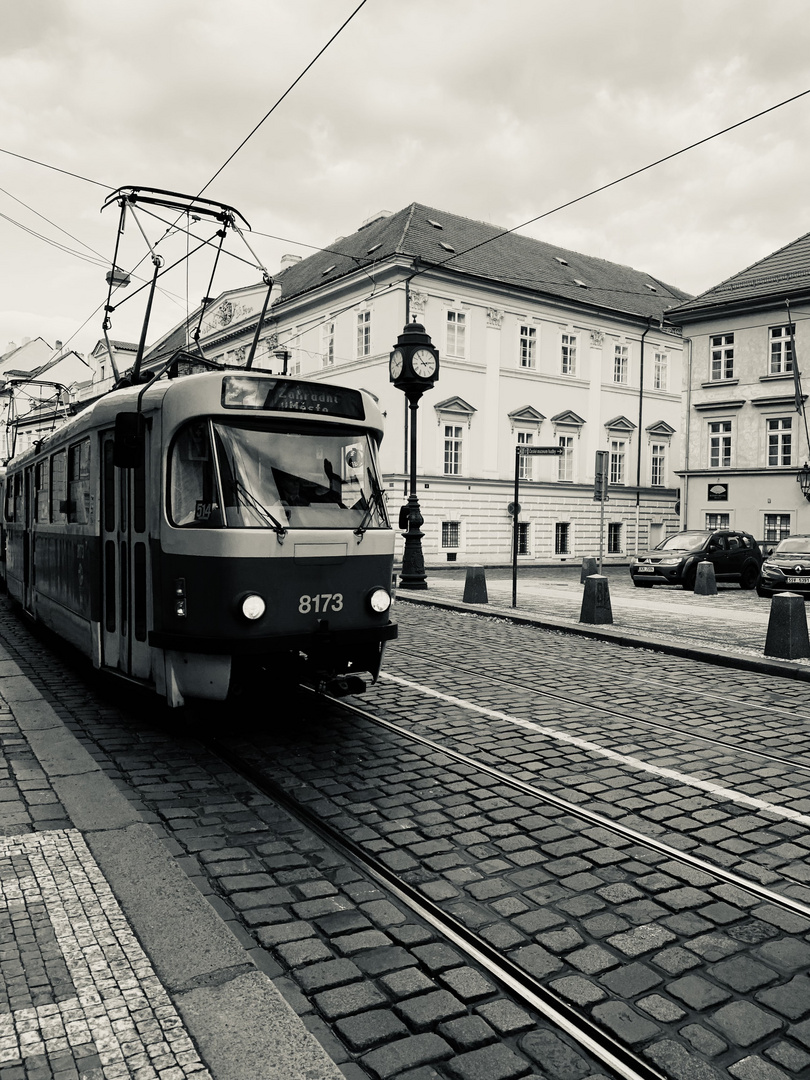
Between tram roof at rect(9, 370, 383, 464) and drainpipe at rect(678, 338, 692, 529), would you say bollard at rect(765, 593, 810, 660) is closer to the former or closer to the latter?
tram roof at rect(9, 370, 383, 464)

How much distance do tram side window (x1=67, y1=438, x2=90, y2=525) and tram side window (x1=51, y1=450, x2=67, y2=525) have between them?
0.28 m

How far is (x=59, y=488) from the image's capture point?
930 cm

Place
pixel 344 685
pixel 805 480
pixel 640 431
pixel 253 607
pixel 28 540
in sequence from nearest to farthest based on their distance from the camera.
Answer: pixel 253 607, pixel 344 685, pixel 28 540, pixel 805 480, pixel 640 431

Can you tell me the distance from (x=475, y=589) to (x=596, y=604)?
354 centimetres

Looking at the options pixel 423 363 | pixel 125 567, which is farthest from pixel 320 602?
pixel 423 363

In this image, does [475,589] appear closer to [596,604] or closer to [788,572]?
[596,604]

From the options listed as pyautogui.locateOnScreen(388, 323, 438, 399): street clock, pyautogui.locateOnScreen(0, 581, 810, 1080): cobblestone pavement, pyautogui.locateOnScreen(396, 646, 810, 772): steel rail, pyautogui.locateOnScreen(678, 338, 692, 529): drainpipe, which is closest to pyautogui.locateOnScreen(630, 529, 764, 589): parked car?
pyautogui.locateOnScreen(388, 323, 438, 399): street clock

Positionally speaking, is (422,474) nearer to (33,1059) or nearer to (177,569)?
(177,569)

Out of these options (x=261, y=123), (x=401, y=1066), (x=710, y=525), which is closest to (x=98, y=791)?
(x=401, y=1066)

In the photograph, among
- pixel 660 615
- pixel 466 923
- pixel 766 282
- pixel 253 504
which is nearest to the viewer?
pixel 466 923

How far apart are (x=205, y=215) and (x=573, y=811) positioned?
31.4ft

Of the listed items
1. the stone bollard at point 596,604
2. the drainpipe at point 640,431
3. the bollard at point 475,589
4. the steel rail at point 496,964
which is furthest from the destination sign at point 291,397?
the drainpipe at point 640,431

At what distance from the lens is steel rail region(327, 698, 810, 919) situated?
3932 mm

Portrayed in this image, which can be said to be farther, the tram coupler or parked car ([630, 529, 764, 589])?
parked car ([630, 529, 764, 589])
